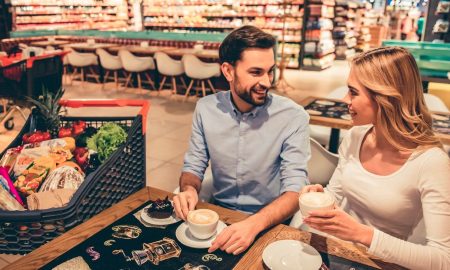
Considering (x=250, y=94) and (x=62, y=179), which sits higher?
(x=250, y=94)

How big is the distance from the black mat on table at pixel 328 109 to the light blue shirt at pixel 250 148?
1.27 m

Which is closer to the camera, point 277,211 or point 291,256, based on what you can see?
point 291,256

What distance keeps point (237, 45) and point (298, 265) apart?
1.05 metres

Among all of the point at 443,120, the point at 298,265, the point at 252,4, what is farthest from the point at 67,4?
the point at 298,265

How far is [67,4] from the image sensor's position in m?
14.4

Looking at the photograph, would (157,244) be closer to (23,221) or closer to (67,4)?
(23,221)

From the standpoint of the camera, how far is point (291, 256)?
1.13 m

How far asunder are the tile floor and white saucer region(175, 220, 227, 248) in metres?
1.75

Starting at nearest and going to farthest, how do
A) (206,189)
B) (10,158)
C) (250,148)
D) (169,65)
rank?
(10,158) < (250,148) < (206,189) < (169,65)

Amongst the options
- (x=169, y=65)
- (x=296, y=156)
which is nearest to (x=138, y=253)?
(x=296, y=156)

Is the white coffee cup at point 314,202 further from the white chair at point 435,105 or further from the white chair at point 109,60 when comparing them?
the white chair at point 109,60

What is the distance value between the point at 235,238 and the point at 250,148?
2.28 feet

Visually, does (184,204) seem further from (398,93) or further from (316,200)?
(398,93)

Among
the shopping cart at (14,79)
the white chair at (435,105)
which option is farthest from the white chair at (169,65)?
the white chair at (435,105)
